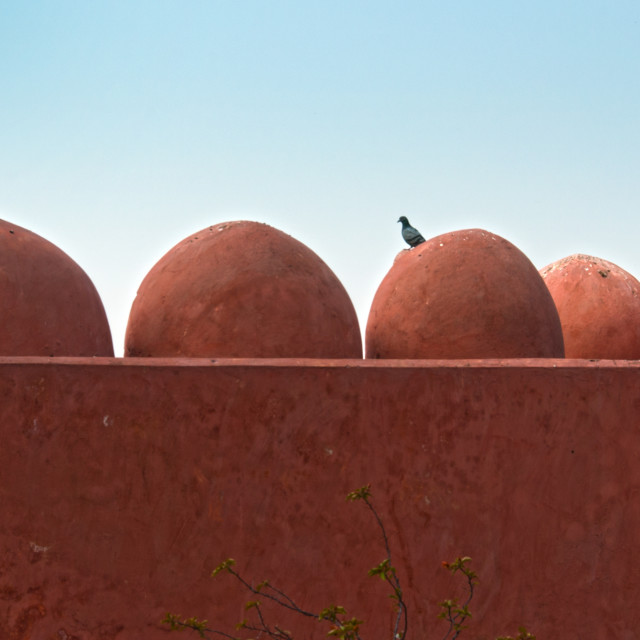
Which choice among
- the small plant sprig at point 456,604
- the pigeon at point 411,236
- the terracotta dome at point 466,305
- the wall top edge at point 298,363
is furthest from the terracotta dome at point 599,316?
the small plant sprig at point 456,604

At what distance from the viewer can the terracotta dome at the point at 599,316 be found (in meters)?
7.67

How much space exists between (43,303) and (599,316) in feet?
16.1

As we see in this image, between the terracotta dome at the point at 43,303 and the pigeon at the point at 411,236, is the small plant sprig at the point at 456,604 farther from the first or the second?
the pigeon at the point at 411,236

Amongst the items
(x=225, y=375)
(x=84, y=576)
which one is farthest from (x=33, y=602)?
(x=225, y=375)

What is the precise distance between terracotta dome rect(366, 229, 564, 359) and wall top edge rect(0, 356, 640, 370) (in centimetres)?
90

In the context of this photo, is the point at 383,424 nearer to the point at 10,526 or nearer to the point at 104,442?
the point at 104,442

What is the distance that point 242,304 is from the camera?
473 cm

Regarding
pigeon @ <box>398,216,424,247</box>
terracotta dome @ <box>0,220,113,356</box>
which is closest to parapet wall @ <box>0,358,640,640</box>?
terracotta dome @ <box>0,220,113,356</box>

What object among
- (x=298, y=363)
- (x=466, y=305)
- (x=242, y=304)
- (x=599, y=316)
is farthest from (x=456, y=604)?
(x=599, y=316)

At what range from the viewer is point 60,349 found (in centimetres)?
471

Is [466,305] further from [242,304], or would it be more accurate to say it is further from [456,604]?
[456,604]

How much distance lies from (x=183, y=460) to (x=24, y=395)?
75 centimetres

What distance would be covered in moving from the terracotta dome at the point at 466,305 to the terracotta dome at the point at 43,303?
5.66ft

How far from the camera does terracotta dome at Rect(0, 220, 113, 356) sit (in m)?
4.56
